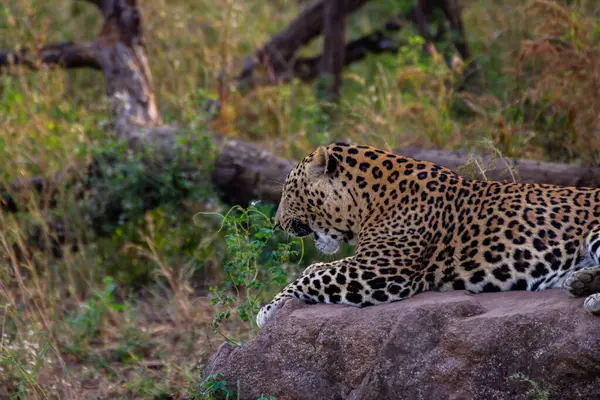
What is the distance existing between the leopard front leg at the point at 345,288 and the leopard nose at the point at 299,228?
0.62 meters

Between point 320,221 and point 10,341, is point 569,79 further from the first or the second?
point 10,341

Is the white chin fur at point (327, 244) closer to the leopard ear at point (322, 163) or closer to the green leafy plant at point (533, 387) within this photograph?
the leopard ear at point (322, 163)

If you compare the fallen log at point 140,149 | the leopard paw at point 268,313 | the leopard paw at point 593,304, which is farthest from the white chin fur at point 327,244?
the leopard paw at point 593,304

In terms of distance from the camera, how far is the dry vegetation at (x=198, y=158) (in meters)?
7.46

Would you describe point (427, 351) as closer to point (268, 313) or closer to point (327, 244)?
point (268, 313)

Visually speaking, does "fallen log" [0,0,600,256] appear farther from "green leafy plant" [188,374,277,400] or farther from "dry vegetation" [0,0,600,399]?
"green leafy plant" [188,374,277,400]

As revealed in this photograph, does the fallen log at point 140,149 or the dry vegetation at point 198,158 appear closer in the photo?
the dry vegetation at point 198,158

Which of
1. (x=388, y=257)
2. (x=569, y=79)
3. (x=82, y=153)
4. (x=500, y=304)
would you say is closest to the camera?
(x=500, y=304)

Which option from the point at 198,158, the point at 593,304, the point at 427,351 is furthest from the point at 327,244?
the point at 198,158

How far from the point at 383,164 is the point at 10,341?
12.2ft

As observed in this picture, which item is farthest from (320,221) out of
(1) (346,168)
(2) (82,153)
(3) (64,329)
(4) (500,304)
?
(2) (82,153)

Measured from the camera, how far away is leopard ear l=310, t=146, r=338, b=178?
623cm

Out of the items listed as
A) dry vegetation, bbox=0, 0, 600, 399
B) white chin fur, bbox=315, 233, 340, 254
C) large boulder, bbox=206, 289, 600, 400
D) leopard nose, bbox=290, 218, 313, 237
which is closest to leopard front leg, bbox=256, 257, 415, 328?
large boulder, bbox=206, 289, 600, 400

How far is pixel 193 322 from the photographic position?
8.16m
